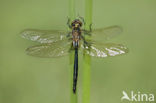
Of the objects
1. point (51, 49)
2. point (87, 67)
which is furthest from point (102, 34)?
point (87, 67)

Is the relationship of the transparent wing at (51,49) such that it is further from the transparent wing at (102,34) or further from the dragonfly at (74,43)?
the transparent wing at (102,34)

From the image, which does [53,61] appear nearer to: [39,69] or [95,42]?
[39,69]

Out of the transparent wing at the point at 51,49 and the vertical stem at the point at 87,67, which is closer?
the vertical stem at the point at 87,67

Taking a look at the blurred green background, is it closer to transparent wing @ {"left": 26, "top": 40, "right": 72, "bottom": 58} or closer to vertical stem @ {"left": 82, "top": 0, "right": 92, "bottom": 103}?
transparent wing @ {"left": 26, "top": 40, "right": 72, "bottom": 58}

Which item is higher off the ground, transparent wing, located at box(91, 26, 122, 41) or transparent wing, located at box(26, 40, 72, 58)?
transparent wing, located at box(91, 26, 122, 41)

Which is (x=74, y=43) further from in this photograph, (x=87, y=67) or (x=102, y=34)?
(x=87, y=67)

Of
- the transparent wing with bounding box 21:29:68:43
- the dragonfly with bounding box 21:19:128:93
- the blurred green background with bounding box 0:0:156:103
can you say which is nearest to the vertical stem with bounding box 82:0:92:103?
the dragonfly with bounding box 21:19:128:93

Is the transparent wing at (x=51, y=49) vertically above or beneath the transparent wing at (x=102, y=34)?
beneath

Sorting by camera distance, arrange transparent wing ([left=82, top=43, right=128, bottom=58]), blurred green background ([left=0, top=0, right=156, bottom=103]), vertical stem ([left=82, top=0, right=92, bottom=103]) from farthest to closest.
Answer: blurred green background ([left=0, top=0, right=156, bottom=103])
transparent wing ([left=82, top=43, right=128, bottom=58])
vertical stem ([left=82, top=0, right=92, bottom=103])

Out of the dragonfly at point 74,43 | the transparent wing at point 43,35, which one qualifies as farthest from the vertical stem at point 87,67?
the transparent wing at point 43,35
